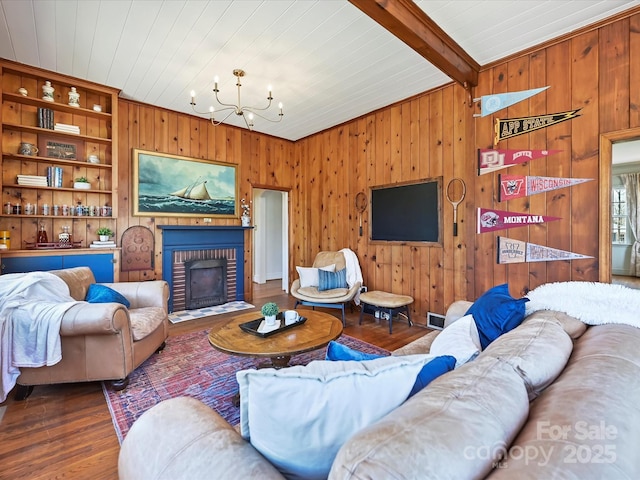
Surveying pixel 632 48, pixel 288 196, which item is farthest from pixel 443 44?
pixel 288 196

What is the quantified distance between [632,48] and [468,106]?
1.24 m

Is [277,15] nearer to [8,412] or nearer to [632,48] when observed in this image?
[632,48]

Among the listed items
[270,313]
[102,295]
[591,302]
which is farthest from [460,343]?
[102,295]

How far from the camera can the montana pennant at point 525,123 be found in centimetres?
265

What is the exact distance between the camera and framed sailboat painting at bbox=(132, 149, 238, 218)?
4.11m

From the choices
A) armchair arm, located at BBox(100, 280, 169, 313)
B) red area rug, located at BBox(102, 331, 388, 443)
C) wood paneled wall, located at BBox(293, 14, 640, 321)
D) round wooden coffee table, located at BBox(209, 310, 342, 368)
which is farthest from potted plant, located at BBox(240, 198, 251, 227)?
round wooden coffee table, located at BBox(209, 310, 342, 368)

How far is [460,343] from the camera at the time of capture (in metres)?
→ 1.24

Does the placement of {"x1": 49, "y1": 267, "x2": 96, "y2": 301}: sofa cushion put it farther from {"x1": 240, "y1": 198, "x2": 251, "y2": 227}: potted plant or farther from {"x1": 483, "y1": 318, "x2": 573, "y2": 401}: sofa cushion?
{"x1": 483, "y1": 318, "x2": 573, "y2": 401}: sofa cushion

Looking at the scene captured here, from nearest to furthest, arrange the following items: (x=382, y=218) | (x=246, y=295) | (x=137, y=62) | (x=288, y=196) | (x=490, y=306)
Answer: (x=490, y=306) → (x=137, y=62) → (x=382, y=218) → (x=246, y=295) → (x=288, y=196)

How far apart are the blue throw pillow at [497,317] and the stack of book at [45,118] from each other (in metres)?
4.66

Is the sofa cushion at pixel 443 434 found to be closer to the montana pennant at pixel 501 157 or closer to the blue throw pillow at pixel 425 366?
the blue throw pillow at pixel 425 366

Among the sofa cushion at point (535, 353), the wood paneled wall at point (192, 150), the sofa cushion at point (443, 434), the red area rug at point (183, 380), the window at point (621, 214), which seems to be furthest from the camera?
the window at point (621, 214)

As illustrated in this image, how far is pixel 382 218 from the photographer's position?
4168mm

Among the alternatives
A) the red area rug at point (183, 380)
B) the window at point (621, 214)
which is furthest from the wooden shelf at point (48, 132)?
the window at point (621, 214)
